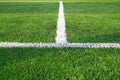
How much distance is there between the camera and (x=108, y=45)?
137 inches

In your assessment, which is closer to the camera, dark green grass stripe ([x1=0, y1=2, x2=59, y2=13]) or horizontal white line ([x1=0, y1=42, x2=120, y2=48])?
horizontal white line ([x1=0, y1=42, x2=120, y2=48])

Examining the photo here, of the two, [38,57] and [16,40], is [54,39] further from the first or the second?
[38,57]

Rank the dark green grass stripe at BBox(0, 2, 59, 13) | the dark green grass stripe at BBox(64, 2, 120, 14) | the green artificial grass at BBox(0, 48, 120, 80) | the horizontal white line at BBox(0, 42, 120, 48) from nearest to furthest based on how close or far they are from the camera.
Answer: the green artificial grass at BBox(0, 48, 120, 80)
the horizontal white line at BBox(0, 42, 120, 48)
the dark green grass stripe at BBox(0, 2, 59, 13)
the dark green grass stripe at BBox(64, 2, 120, 14)

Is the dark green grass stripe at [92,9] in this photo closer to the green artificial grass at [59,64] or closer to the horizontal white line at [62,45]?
the horizontal white line at [62,45]

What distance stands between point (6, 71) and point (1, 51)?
71cm

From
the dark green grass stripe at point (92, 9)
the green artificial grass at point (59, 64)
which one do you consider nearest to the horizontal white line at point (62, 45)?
the green artificial grass at point (59, 64)

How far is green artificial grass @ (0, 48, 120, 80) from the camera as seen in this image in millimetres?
2406

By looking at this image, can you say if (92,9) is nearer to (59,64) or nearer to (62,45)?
(62,45)

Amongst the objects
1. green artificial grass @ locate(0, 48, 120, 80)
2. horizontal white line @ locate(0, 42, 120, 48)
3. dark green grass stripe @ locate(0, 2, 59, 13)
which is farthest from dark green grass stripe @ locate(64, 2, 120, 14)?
green artificial grass @ locate(0, 48, 120, 80)

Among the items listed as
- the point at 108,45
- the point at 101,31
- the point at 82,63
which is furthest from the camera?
the point at 101,31

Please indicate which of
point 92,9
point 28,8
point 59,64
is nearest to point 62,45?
point 59,64

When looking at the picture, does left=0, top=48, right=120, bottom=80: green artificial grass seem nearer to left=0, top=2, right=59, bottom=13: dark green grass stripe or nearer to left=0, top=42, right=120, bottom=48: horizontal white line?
left=0, top=42, right=120, bottom=48: horizontal white line

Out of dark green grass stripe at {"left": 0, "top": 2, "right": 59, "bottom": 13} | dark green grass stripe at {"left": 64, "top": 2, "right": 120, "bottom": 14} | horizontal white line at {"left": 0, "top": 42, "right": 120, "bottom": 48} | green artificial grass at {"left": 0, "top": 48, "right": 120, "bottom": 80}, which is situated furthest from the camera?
dark green grass stripe at {"left": 64, "top": 2, "right": 120, "bottom": 14}

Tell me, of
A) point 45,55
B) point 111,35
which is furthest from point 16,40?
point 111,35
